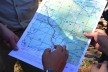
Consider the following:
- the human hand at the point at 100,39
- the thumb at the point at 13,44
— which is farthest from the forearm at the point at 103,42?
the thumb at the point at 13,44

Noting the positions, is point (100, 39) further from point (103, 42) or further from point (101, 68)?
point (101, 68)

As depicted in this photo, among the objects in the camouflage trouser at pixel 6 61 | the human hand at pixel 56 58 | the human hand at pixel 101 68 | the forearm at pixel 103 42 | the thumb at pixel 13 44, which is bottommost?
the camouflage trouser at pixel 6 61

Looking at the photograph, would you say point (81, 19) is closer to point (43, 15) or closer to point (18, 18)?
point (43, 15)

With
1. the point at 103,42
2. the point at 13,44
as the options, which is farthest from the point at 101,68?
the point at 13,44

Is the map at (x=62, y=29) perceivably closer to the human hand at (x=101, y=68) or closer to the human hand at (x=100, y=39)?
the human hand at (x=100, y=39)

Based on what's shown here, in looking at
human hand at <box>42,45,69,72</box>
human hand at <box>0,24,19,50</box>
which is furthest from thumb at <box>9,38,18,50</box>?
human hand at <box>42,45,69,72</box>

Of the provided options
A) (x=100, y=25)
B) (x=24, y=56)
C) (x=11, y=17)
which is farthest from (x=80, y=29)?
(x=100, y=25)

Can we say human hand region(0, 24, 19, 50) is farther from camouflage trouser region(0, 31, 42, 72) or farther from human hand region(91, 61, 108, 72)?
human hand region(91, 61, 108, 72)
